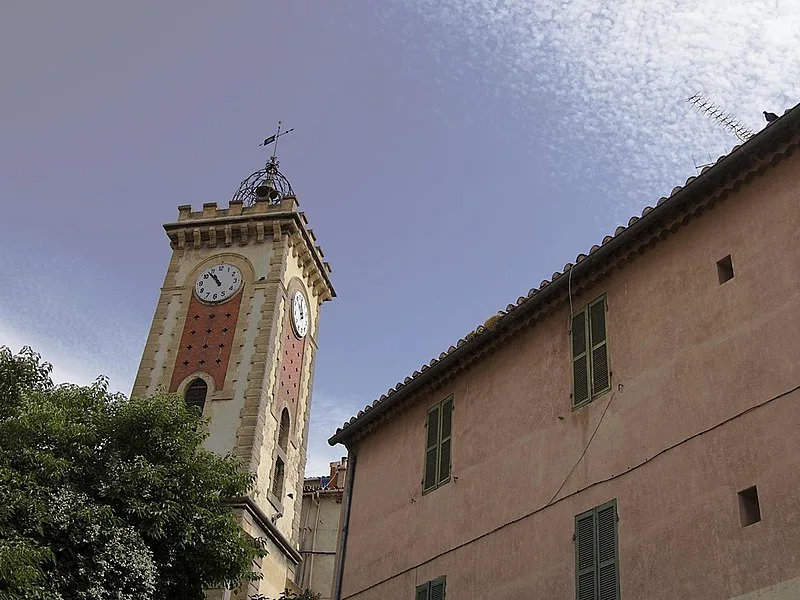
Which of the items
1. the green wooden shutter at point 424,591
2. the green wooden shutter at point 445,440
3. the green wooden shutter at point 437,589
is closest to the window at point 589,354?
the green wooden shutter at point 445,440

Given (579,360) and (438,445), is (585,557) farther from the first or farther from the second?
(438,445)

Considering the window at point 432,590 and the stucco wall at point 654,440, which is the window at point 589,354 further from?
the window at point 432,590

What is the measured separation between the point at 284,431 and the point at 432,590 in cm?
1840

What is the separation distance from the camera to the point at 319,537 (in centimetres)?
3997

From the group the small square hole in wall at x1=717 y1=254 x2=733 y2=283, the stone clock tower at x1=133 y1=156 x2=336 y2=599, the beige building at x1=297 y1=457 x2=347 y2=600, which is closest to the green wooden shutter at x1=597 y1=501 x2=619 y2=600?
the small square hole in wall at x1=717 y1=254 x2=733 y2=283

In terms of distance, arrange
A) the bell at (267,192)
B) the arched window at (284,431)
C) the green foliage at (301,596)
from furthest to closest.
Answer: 1. the bell at (267,192)
2. the arched window at (284,431)
3. the green foliage at (301,596)

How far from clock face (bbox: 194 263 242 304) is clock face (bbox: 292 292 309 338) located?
2191 mm

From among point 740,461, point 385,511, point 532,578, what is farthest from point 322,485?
point 740,461

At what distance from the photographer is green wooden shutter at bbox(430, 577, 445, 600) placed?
1446 centimetres

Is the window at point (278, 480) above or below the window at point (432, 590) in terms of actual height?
above

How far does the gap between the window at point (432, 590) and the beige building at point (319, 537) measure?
78.1ft

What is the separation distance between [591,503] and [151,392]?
71.6 ft

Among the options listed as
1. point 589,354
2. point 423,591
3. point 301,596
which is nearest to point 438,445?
point 423,591

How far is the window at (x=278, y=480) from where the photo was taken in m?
31.0
